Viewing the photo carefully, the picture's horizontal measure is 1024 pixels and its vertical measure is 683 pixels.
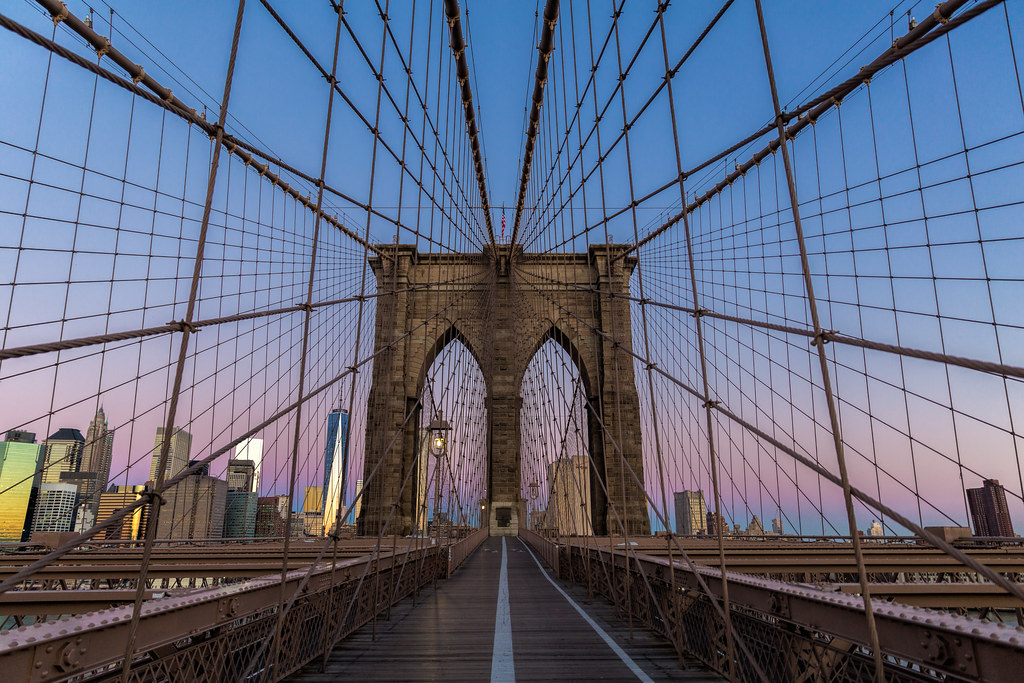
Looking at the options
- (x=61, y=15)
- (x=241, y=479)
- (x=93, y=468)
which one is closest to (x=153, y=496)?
(x=61, y=15)

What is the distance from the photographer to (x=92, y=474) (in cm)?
703

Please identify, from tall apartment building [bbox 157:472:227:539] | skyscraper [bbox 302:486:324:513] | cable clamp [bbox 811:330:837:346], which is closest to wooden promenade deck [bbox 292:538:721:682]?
cable clamp [bbox 811:330:837:346]

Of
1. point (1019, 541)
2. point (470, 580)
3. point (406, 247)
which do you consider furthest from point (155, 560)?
point (406, 247)

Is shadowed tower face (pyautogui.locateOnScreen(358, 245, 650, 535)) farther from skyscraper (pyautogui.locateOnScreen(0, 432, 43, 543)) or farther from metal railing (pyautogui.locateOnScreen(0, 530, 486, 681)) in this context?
metal railing (pyautogui.locateOnScreen(0, 530, 486, 681))

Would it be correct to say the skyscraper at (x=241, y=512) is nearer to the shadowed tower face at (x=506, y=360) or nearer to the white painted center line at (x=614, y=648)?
the shadowed tower face at (x=506, y=360)

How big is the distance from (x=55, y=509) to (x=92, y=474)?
2190 millimetres

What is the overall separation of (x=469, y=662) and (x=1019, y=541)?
25.1 ft

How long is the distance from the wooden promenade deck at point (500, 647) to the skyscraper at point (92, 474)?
4.46m

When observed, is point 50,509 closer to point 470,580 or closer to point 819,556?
point 470,580

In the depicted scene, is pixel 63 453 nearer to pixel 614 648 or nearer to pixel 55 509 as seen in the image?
pixel 55 509

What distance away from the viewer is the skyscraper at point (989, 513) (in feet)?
26.5

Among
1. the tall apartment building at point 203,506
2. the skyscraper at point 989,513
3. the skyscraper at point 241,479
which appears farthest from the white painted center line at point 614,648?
the tall apartment building at point 203,506

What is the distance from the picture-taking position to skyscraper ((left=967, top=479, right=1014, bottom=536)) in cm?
807

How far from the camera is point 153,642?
183 centimetres
